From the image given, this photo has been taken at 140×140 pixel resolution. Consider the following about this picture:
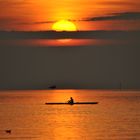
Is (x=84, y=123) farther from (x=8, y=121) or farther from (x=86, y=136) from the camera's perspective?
(x=86, y=136)

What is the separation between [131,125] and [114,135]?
1883cm

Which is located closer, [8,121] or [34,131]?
[34,131]

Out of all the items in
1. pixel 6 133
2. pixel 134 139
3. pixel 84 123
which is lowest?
pixel 134 139

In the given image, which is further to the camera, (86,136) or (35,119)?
(35,119)

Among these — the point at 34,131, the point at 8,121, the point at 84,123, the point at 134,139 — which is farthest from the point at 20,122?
the point at 134,139

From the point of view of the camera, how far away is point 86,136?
99.2m

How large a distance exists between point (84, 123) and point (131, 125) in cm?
1165

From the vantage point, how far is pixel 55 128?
113812 millimetres

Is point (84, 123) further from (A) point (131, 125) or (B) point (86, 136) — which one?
(B) point (86, 136)

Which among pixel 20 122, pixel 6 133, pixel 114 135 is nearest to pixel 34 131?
pixel 6 133

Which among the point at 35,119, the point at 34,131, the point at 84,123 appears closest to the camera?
the point at 34,131

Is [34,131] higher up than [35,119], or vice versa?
[35,119]

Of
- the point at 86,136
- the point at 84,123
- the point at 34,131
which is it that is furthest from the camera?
the point at 84,123

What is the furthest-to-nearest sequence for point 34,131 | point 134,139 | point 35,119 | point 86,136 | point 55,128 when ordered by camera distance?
point 35,119
point 55,128
point 34,131
point 86,136
point 134,139
